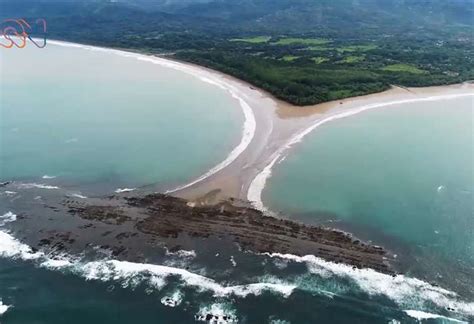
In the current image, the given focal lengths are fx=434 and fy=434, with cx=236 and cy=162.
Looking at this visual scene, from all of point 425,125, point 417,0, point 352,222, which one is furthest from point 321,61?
point 417,0

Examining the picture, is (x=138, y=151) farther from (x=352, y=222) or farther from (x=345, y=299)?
(x=345, y=299)

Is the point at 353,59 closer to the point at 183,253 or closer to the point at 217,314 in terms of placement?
the point at 183,253

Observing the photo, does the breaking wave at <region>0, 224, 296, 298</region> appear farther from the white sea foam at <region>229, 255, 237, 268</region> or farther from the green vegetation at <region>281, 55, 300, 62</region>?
the green vegetation at <region>281, 55, 300, 62</region>

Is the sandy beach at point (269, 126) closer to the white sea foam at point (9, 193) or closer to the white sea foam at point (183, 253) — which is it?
the white sea foam at point (183, 253)

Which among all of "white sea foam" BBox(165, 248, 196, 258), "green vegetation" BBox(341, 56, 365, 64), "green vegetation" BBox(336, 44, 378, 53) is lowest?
"white sea foam" BBox(165, 248, 196, 258)

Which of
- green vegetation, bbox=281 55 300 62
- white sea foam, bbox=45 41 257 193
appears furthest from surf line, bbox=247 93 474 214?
green vegetation, bbox=281 55 300 62
